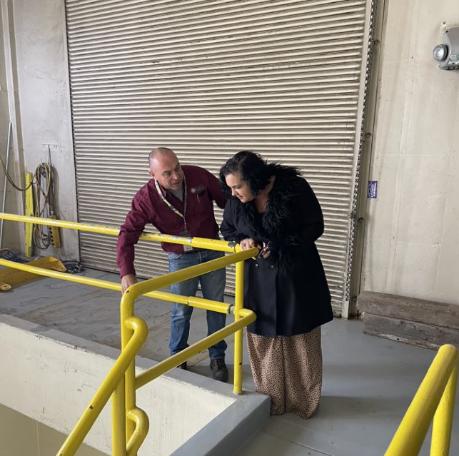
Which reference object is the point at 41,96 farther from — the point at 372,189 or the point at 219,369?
the point at 219,369

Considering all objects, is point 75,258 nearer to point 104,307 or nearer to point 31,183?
point 31,183

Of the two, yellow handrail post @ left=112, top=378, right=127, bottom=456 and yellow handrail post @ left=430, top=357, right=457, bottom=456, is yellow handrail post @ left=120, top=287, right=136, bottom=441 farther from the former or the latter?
yellow handrail post @ left=430, top=357, right=457, bottom=456

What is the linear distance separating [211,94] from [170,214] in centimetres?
214

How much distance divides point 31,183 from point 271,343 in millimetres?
4979

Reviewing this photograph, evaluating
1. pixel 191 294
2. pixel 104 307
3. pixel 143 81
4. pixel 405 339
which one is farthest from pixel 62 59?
pixel 405 339

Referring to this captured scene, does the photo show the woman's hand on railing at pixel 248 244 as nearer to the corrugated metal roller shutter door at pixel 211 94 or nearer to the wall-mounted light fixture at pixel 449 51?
the corrugated metal roller shutter door at pixel 211 94

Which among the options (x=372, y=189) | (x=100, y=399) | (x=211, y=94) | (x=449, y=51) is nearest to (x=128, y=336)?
(x=100, y=399)

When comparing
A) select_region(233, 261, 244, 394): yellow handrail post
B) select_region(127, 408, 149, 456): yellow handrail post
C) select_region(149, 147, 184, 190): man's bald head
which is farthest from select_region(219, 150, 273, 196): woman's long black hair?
select_region(127, 408, 149, 456): yellow handrail post

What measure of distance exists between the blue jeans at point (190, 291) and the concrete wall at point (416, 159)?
164 centimetres

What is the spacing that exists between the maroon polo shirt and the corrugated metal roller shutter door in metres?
1.46

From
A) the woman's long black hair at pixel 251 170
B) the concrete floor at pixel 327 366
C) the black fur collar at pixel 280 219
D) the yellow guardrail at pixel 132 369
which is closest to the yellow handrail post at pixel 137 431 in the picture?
the yellow guardrail at pixel 132 369

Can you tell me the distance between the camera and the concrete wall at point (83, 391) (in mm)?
2586

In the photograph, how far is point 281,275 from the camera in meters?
2.23

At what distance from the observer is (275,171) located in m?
2.13
